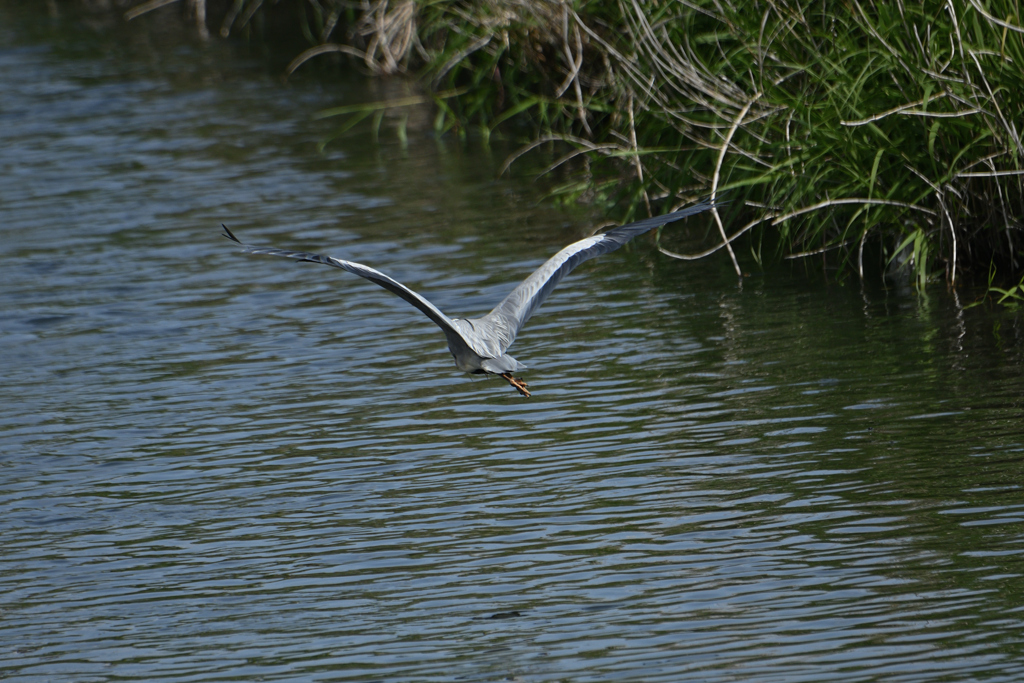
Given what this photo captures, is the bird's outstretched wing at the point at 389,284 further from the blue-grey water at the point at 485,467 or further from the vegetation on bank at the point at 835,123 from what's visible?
the vegetation on bank at the point at 835,123

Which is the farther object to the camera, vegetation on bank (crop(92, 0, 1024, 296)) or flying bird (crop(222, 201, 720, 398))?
vegetation on bank (crop(92, 0, 1024, 296))

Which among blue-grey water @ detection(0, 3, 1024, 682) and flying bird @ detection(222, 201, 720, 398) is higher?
flying bird @ detection(222, 201, 720, 398)

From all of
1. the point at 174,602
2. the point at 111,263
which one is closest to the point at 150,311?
the point at 111,263

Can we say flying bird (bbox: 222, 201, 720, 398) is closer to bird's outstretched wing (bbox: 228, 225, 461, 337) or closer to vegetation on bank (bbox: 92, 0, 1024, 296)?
bird's outstretched wing (bbox: 228, 225, 461, 337)

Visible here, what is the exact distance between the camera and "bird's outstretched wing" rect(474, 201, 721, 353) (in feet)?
20.2

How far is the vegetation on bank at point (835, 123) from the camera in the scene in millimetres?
7664

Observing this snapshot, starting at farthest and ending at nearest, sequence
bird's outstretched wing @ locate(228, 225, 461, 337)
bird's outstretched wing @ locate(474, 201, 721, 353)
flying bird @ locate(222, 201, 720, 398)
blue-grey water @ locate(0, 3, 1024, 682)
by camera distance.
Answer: bird's outstretched wing @ locate(474, 201, 721, 353) → flying bird @ locate(222, 201, 720, 398) → bird's outstretched wing @ locate(228, 225, 461, 337) → blue-grey water @ locate(0, 3, 1024, 682)

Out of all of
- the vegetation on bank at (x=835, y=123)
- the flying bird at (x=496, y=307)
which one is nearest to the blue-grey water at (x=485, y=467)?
the vegetation on bank at (x=835, y=123)

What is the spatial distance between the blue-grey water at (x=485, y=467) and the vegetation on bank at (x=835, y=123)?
43 centimetres

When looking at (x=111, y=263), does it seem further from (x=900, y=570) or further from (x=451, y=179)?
(x=900, y=570)

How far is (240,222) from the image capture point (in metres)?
11.8

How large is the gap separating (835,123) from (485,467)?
3.32 m

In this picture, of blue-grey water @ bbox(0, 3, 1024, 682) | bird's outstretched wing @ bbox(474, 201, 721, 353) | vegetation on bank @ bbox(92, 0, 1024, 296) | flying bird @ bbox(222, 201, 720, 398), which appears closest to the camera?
blue-grey water @ bbox(0, 3, 1024, 682)

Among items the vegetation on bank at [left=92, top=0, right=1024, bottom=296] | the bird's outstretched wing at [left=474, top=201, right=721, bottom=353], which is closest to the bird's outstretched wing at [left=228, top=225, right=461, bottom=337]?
the bird's outstretched wing at [left=474, top=201, right=721, bottom=353]
